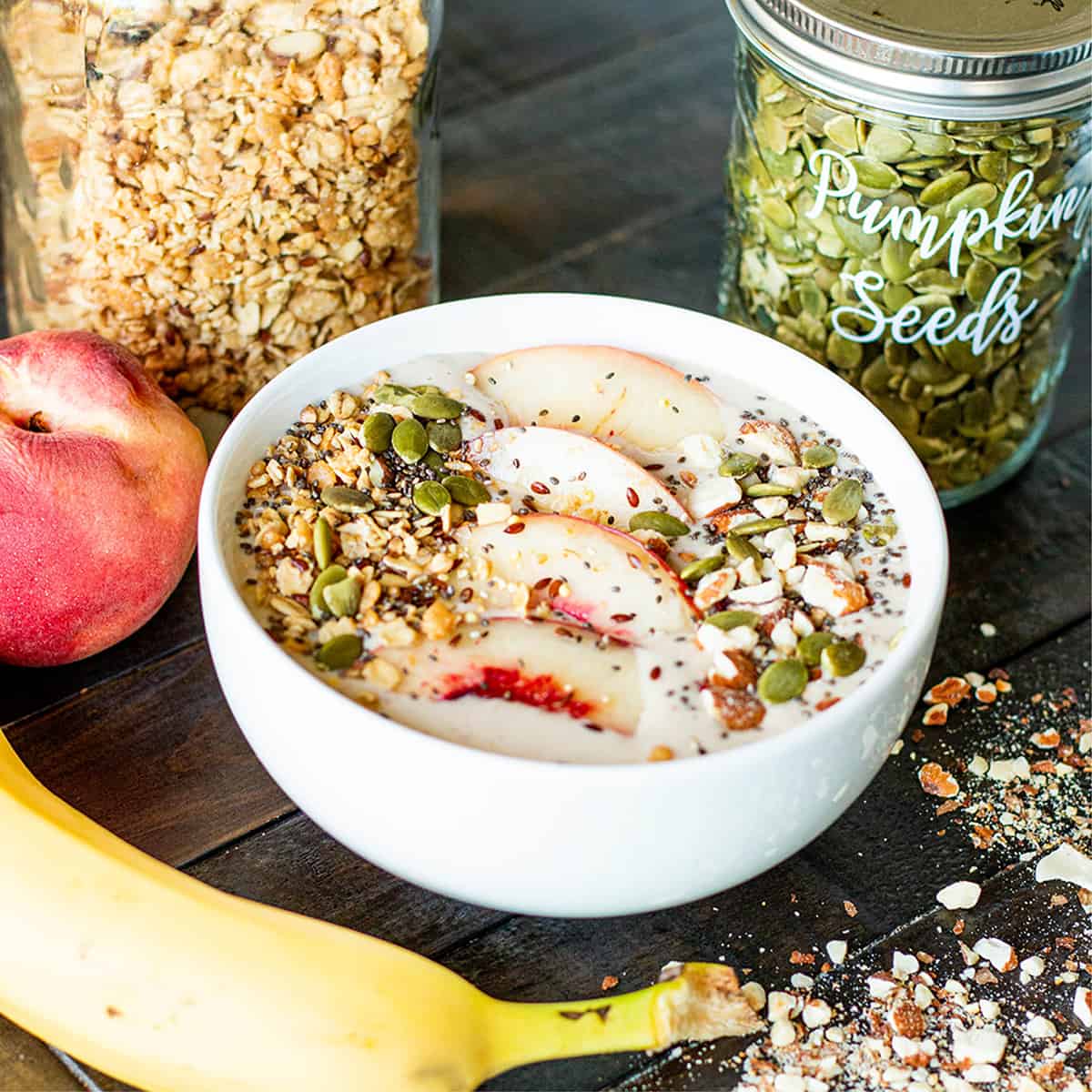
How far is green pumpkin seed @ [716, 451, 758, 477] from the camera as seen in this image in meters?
0.89

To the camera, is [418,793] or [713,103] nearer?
[418,793]

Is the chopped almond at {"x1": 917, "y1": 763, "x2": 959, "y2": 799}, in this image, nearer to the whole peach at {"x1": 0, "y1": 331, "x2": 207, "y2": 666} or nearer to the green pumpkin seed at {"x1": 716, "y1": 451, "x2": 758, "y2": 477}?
the green pumpkin seed at {"x1": 716, "y1": 451, "x2": 758, "y2": 477}

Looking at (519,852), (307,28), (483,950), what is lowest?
(483,950)

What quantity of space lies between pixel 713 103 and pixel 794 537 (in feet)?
2.49

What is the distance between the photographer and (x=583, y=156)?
4.72 feet

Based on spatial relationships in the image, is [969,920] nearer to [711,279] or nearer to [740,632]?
[740,632]

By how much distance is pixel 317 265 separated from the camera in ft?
Result: 3.45

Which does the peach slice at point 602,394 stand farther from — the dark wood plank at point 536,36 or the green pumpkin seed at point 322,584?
the dark wood plank at point 536,36

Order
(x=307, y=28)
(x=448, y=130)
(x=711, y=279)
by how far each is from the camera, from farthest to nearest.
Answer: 1. (x=448, y=130)
2. (x=711, y=279)
3. (x=307, y=28)

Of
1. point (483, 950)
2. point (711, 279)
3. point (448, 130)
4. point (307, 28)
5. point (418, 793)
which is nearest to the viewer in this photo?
point (418, 793)

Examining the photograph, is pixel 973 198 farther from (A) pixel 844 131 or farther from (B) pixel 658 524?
(B) pixel 658 524

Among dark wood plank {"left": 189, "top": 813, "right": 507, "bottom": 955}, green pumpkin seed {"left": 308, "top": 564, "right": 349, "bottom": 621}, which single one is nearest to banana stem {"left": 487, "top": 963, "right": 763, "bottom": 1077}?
dark wood plank {"left": 189, "top": 813, "right": 507, "bottom": 955}

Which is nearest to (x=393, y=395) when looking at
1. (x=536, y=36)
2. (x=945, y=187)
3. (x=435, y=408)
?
(x=435, y=408)

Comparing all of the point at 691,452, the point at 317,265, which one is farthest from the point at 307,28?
the point at 691,452
